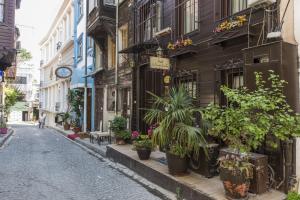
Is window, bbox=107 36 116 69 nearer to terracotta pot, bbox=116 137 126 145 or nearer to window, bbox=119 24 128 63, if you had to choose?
window, bbox=119 24 128 63

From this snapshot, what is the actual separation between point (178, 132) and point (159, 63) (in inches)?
124

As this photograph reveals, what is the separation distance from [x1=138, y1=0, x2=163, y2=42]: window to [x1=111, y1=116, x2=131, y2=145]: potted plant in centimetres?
322

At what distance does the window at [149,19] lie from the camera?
11.5 m

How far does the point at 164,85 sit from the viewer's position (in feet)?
35.1

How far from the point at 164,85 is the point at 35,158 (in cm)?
492

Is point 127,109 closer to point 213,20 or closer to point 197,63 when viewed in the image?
point 197,63

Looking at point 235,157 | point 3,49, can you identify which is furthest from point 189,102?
point 3,49

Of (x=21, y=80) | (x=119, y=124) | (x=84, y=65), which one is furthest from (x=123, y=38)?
(x=21, y=80)

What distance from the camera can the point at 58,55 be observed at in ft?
107

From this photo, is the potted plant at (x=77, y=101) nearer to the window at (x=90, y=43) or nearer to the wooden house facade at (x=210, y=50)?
the window at (x=90, y=43)

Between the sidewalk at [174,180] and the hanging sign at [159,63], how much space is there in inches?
98.9

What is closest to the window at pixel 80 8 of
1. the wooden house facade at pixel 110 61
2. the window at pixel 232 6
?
the wooden house facade at pixel 110 61

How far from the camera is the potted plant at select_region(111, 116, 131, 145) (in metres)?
12.3

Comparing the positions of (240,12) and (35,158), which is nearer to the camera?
(240,12)
